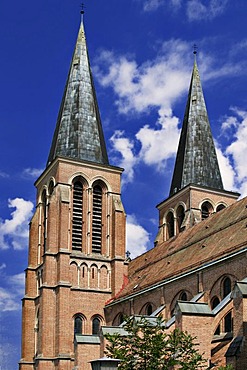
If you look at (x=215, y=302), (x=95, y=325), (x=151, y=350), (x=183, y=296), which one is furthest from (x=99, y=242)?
(x=151, y=350)

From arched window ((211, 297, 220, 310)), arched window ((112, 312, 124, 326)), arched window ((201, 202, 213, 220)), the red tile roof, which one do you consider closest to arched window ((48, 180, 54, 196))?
the red tile roof

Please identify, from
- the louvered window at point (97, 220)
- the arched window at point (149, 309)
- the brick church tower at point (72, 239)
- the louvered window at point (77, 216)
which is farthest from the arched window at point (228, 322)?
the louvered window at point (97, 220)

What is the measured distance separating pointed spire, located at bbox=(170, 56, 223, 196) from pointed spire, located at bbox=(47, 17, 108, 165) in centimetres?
806

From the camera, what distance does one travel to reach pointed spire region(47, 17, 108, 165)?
5612cm

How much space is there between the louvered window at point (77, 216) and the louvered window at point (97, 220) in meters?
1.24

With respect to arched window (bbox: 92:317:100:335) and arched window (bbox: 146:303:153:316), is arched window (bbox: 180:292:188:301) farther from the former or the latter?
arched window (bbox: 92:317:100:335)

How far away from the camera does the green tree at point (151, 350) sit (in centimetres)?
2536

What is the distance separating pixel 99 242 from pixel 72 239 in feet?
7.94

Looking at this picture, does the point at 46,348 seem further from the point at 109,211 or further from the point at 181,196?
the point at 181,196

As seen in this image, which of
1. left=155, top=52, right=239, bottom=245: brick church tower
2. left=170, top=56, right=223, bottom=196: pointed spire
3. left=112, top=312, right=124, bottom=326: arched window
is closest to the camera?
left=112, top=312, right=124, bottom=326: arched window

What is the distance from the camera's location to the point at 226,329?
35031mm

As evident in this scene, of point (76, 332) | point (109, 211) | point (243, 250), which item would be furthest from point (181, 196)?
point (243, 250)

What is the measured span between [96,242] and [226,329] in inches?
813

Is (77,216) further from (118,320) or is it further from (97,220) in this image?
(118,320)
